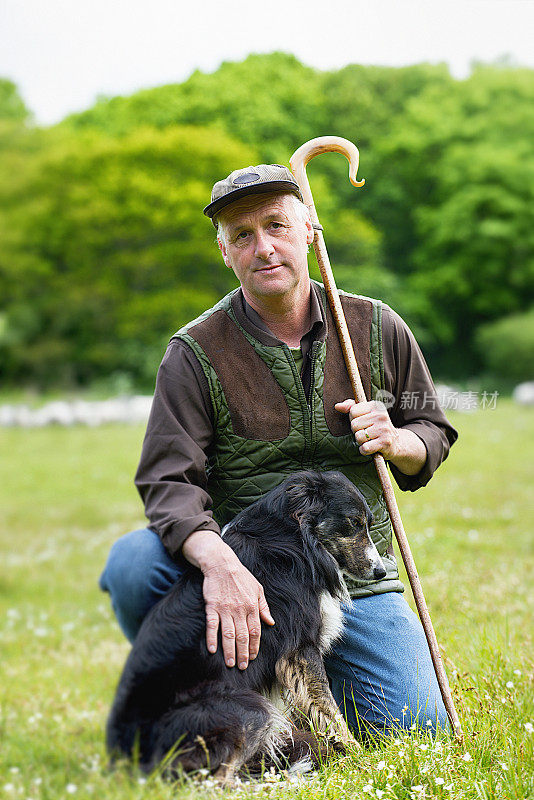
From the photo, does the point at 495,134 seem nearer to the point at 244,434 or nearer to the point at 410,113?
the point at 410,113

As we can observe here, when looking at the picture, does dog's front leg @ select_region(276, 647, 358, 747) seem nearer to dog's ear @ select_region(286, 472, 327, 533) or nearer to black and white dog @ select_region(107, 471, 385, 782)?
black and white dog @ select_region(107, 471, 385, 782)

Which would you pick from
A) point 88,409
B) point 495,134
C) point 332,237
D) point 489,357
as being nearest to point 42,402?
point 88,409

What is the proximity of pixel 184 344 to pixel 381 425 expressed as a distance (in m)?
1.00

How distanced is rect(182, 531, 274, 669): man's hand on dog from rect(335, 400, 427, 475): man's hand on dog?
75cm

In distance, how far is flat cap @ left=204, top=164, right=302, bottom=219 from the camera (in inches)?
134

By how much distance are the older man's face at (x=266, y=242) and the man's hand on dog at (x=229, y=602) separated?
3.94 feet

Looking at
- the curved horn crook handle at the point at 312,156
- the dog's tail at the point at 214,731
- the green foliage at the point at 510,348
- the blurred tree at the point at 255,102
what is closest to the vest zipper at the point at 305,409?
the curved horn crook handle at the point at 312,156

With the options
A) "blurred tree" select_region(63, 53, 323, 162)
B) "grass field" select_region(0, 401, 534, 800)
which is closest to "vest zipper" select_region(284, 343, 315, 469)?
"grass field" select_region(0, 401, 534, 800)

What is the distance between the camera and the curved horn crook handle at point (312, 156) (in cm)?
366

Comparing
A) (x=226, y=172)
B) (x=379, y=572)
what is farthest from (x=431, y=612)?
(x=226, y=172)

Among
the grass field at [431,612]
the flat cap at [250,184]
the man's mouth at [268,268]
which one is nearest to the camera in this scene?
the grass field at [431,612]

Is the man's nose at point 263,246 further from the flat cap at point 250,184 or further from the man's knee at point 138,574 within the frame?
the man's knee at point 138,574

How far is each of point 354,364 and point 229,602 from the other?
1199 mm

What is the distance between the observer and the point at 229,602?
318 centimetres
